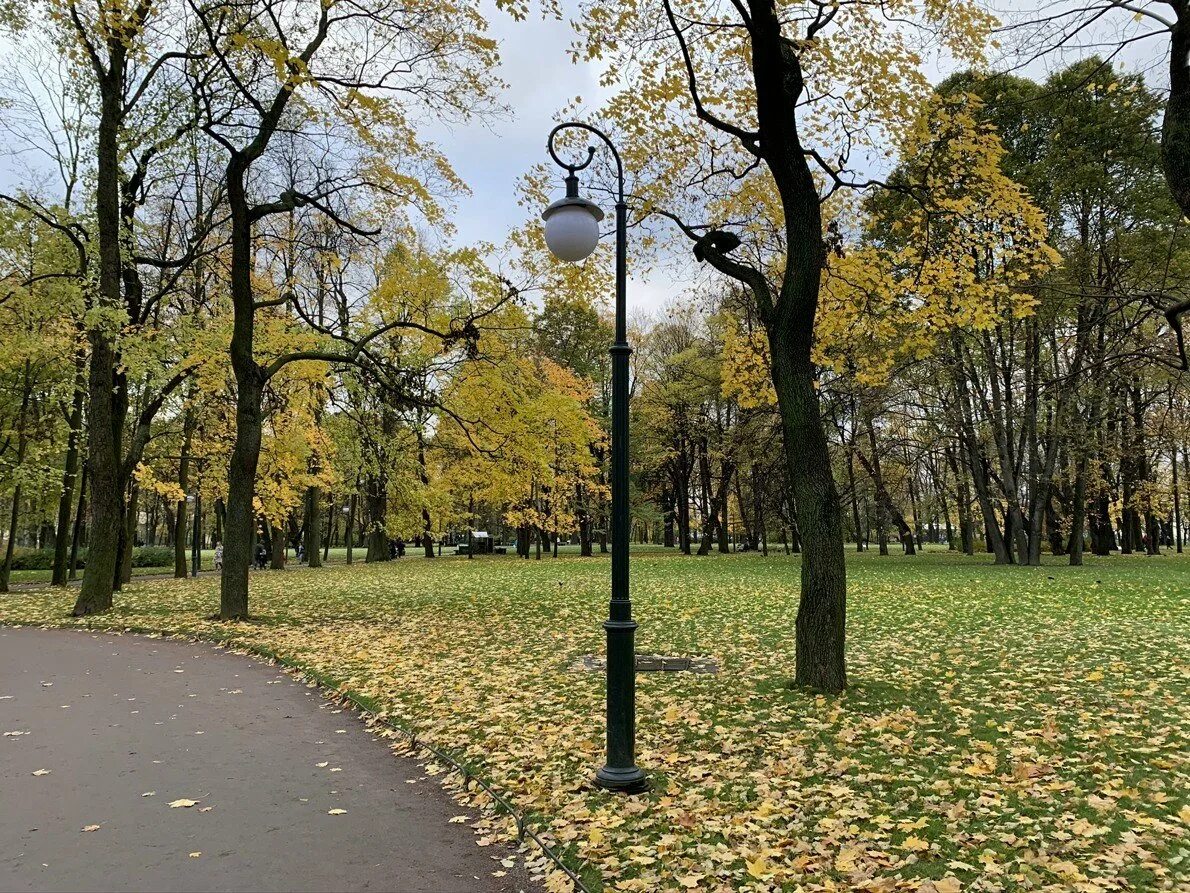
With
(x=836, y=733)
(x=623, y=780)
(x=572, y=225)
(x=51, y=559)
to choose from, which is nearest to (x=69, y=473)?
(x=51, y=559)

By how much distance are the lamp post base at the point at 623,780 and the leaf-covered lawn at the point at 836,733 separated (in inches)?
4.3

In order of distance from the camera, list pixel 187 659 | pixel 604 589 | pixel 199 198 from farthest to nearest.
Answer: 1. pixel 199 198
2. pixel 604 589
3. pixel 187 659

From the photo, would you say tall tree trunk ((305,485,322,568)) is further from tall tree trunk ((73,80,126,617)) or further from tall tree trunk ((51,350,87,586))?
tall tree trunk ((73,80,126,617))

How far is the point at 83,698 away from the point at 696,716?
639cm

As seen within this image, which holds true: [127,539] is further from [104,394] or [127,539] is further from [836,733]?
[836,733]

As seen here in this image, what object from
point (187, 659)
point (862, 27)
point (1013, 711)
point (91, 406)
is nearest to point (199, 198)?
point (91, 406)

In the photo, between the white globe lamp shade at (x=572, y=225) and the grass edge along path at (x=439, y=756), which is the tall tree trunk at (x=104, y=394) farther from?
the white globe lamp shade at (x=572, y=225)

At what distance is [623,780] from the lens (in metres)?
4.81

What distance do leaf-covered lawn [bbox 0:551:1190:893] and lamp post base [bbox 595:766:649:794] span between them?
0.11 meters

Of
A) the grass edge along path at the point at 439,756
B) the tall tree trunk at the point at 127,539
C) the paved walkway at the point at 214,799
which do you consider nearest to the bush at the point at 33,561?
the tall tree trunk at the point at 127,539

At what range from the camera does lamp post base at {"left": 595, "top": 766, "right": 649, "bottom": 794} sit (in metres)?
4.81

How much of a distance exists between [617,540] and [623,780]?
1.52 m

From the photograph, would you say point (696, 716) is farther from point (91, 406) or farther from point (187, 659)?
point (91, 406)

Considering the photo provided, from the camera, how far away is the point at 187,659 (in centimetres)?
1021
